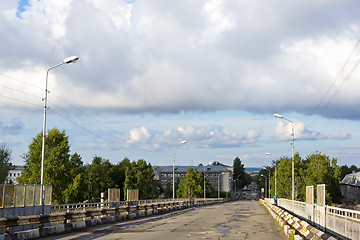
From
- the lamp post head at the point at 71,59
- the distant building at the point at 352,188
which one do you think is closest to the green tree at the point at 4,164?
the lamp post head at the point at 71,59

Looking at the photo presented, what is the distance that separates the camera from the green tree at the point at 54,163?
55281mm

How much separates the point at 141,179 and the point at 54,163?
54542mm

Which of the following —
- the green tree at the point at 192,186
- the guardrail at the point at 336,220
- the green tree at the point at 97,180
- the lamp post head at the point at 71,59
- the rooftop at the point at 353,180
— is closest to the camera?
the guardrail at the point at 336,220

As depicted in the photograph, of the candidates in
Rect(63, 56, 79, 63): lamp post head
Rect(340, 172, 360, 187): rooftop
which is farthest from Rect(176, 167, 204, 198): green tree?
Rect(63, 56, 79, 63): lamp post head

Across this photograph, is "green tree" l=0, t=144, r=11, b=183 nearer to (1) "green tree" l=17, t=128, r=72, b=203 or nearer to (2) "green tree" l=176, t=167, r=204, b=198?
(1) "green tree" l=17, t=128, r=72, b=203

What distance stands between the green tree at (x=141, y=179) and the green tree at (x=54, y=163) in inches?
2075

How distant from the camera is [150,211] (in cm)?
3444

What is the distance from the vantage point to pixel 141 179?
110 m

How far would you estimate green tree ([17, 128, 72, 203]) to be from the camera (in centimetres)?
5528

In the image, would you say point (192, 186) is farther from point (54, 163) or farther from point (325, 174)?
point (54, 163)

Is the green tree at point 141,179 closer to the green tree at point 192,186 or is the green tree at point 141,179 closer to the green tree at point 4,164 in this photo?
the green tree at point 192,186

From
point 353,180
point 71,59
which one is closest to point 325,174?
point 353,180

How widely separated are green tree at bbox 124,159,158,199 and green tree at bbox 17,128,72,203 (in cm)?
5270

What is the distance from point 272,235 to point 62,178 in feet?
148
